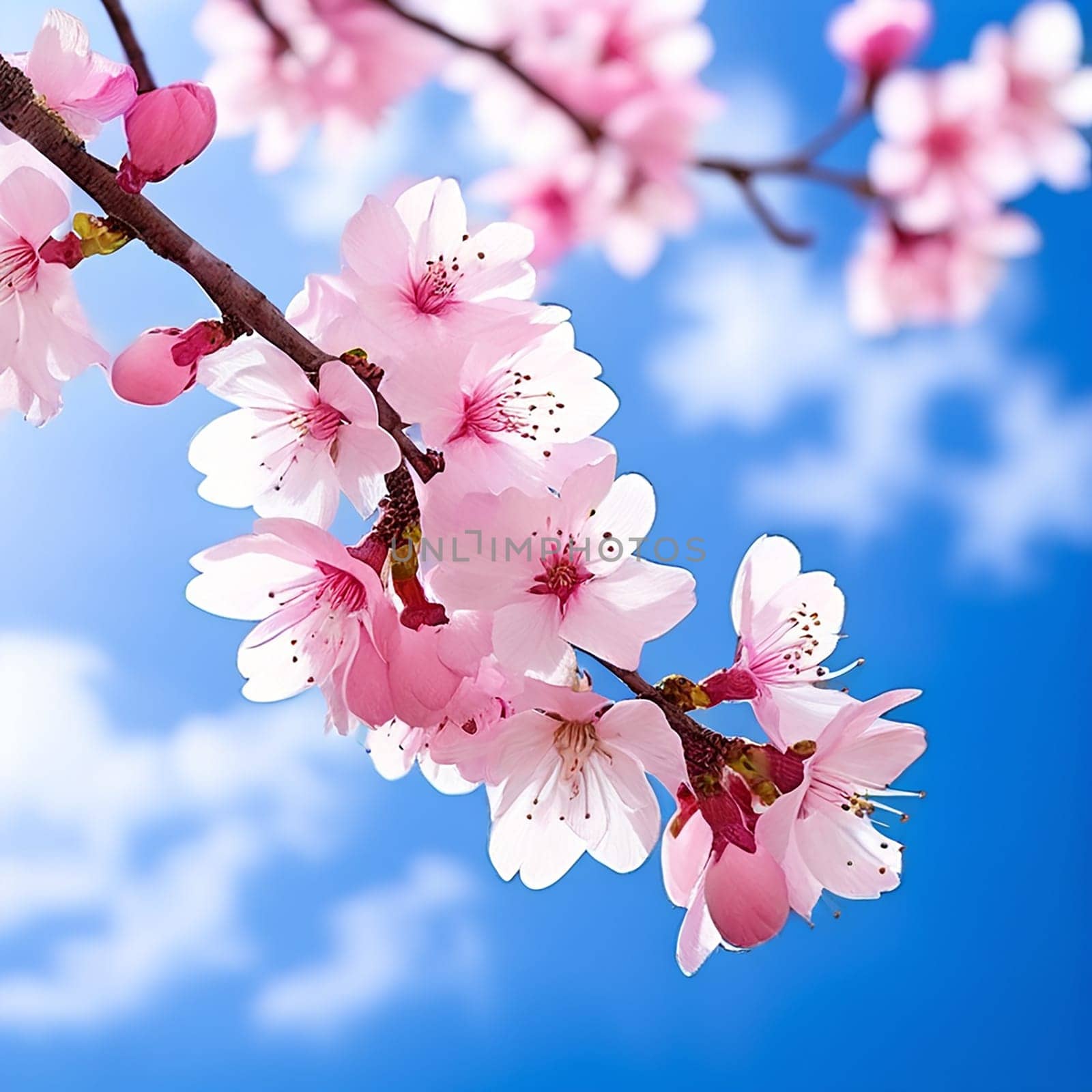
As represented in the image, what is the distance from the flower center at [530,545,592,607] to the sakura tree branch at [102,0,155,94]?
0.55m

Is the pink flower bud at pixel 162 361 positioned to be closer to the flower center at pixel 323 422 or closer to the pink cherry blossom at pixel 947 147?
the flower center at pixel 323 422

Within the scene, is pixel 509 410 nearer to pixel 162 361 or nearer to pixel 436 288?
pixel 436 288

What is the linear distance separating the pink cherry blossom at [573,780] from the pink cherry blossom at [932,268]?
2461mm

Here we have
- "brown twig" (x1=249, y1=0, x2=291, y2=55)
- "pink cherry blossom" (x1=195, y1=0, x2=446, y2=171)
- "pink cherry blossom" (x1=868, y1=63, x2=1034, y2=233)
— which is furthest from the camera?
"pink cherry blossom" (x1=868, y1=63, x2=1034, y2=233)

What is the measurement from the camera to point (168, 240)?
766 millimetres

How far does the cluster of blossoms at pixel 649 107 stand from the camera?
2.50 meters

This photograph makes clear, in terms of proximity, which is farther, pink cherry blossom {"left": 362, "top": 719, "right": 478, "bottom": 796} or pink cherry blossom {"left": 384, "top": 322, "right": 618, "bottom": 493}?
pink cherry blossom {"left": 362, "top": 719, "right": 478, "bottom": 796}

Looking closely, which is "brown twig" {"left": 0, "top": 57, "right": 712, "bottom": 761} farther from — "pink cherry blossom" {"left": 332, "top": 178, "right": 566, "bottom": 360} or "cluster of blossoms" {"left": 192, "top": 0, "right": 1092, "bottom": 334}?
"cluster of blossoms" {"left": 192, "top": 0, "right": 1092, "bottom": 334}

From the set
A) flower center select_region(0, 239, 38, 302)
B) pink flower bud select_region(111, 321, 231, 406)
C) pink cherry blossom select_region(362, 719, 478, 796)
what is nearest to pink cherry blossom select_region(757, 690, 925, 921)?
pink cherry blossom select_region(362, 719, 478, 796)

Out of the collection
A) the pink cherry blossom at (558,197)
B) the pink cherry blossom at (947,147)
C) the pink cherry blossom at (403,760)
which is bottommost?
the pink cherry blossom at (403,760)

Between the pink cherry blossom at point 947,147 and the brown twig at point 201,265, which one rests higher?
the pink cherry blossom at point 947,147

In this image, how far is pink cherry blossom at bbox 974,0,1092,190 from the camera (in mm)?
2738

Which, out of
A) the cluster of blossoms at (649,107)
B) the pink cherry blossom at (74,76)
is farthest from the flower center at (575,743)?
the cluster of blossoms at (649,107)

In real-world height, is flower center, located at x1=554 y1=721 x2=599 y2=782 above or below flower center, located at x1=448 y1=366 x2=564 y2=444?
below
